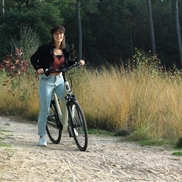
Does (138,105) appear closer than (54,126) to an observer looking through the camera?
No

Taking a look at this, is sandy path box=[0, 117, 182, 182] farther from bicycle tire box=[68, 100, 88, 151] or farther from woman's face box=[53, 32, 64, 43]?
woman's face box=[53, 32, 64, 43]

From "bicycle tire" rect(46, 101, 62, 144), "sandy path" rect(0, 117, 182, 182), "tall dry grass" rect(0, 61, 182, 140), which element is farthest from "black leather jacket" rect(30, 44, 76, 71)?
"tall dry grass" rect(0, 61, 182, 140)

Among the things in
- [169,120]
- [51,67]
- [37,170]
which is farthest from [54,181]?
[169,120]

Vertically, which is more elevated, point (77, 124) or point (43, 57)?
point (43, 57)

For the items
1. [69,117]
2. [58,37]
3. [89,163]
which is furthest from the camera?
[58,37]

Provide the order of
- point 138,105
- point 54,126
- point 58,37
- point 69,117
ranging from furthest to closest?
1. point 138,105
2. point 54,126
3. point 58,37
4. point 69,117

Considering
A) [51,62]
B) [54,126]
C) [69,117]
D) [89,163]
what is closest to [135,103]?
[54,126]

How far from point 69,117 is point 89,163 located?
4.29 ft

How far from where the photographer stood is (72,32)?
52.6m

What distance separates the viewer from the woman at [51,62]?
6.51 metres

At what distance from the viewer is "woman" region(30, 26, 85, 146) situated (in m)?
6.51

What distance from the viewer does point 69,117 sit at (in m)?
6.44

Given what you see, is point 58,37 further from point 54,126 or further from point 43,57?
point 54,126

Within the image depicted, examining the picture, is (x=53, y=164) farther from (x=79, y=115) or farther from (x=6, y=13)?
(x=6, y=13)
